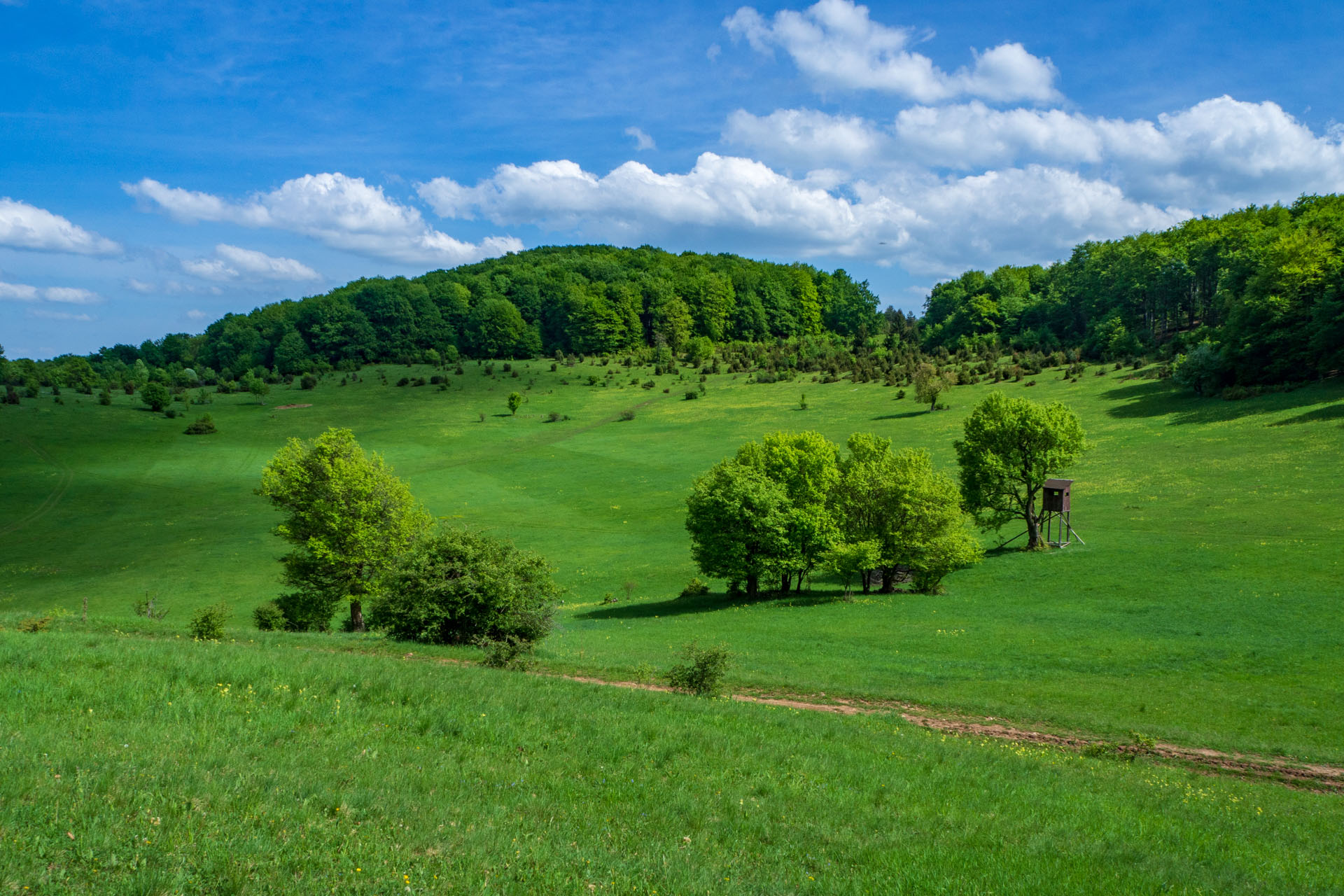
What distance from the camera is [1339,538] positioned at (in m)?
43.3

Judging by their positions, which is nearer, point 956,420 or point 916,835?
point 916,835

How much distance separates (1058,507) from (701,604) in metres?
26.4

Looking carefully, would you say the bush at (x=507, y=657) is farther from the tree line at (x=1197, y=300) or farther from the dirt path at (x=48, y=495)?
the tree line at (x=1197, y=300)

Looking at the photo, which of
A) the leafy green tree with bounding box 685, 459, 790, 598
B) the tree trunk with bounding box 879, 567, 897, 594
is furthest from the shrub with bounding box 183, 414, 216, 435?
the tree trunk with bounding box 879, 567, 897, 594

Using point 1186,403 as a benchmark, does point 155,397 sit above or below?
above

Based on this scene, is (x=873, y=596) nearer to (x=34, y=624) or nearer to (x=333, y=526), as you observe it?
(x=333, y=526)

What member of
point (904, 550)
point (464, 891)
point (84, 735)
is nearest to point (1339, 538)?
point (904, 550)

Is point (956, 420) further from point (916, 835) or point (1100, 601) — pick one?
point (916, 835)

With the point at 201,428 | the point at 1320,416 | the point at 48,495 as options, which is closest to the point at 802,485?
the point at 1320,416

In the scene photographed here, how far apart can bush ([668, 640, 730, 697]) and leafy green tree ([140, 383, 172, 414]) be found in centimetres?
13250

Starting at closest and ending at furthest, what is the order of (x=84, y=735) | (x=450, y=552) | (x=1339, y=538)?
(x=84, y=735) → (x=450, y=552) → (x=1339, y=538)

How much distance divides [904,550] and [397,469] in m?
72.0

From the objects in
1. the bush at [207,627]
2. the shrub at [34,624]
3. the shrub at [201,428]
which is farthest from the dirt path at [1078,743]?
the shrub at [201,428]

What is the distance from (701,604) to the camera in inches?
1847
